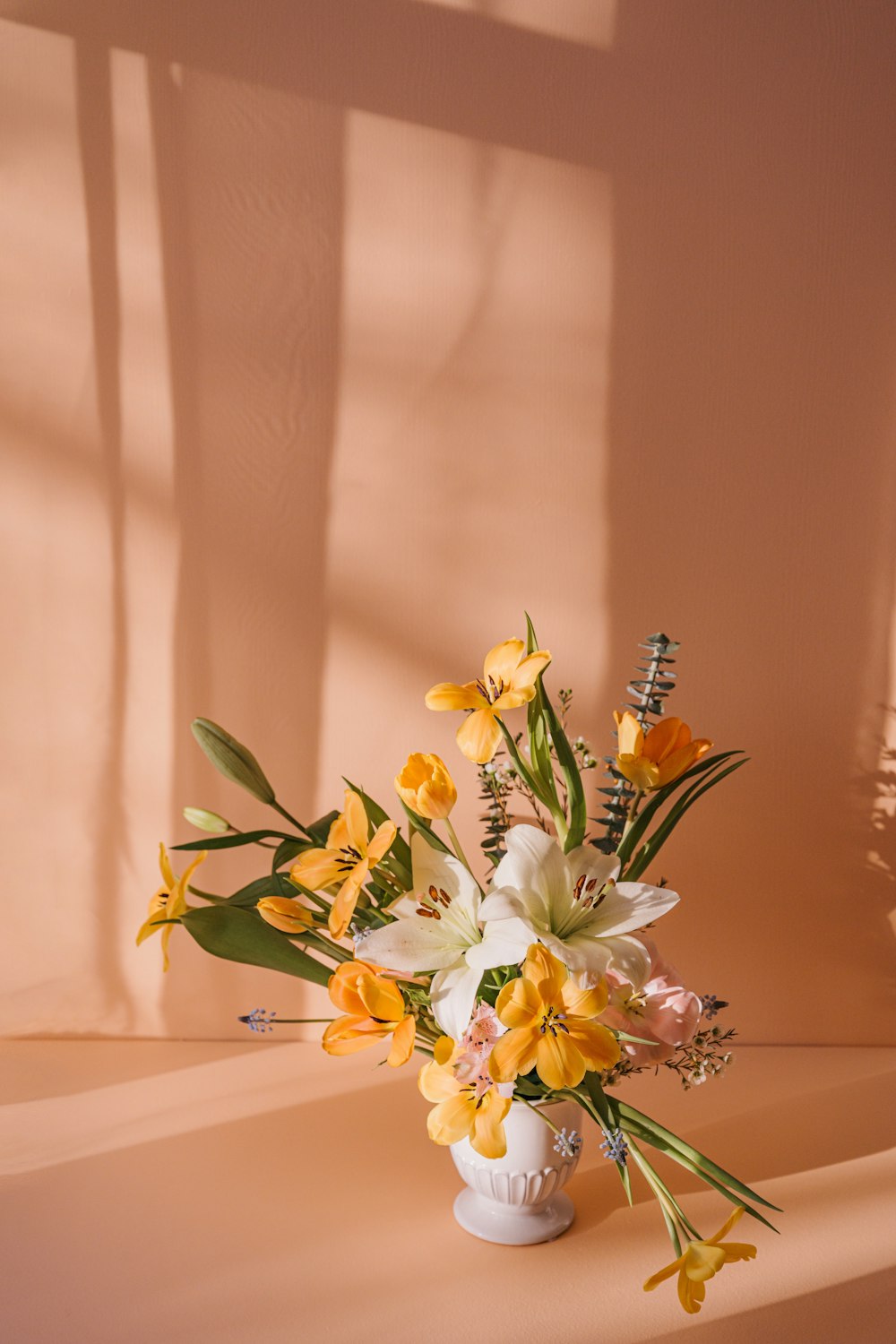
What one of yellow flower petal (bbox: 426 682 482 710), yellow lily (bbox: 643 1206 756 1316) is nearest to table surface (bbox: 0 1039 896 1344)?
yellow lily (bbox: 643 1206 756 1316)

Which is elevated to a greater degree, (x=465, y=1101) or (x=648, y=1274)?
(x=465, y=1101)

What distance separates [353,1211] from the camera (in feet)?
3.10

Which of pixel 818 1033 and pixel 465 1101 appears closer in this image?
pixel 465 1101

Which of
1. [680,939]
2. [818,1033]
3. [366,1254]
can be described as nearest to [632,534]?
[680,939]

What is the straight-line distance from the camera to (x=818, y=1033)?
1.24m

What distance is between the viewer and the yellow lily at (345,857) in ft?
2.60

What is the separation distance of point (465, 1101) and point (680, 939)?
51 centimetres

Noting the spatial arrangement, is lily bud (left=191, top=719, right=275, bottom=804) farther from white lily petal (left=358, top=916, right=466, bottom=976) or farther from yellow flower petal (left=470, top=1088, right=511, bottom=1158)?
yellow flower petal (left=470, top=1088, right=511, bottom=1158)

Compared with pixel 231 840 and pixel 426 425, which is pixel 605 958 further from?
pixel 426 425

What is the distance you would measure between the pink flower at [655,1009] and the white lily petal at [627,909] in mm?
59

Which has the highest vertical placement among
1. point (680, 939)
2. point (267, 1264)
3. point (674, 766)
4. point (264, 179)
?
point (264, 179)

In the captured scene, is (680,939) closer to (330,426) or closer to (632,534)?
(632,534)

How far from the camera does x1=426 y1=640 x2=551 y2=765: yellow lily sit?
83 centimetres

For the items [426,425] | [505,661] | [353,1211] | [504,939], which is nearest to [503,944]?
[504,939]
